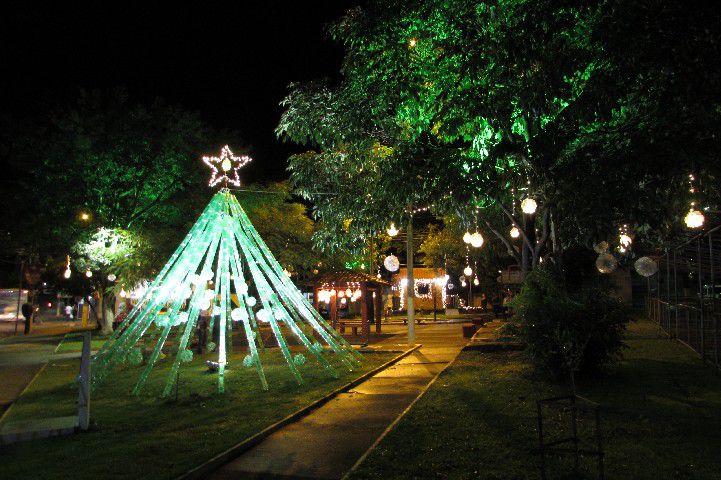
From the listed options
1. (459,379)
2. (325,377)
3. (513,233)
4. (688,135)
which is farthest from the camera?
(513,233)

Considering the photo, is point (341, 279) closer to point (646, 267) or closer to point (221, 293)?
point (221, 293)

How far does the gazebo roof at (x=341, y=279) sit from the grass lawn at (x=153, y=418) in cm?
835

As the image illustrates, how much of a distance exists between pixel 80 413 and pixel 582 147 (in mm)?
8472

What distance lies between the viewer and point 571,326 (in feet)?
35.9

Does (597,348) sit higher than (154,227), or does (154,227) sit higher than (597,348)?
(154,227)

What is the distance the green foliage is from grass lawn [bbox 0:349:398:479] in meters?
4.11

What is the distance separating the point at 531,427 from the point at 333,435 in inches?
106

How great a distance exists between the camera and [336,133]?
12.7 metres

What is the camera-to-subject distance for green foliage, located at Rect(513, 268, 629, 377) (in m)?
11.0

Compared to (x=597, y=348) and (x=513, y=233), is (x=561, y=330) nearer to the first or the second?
(x=597, y=348)

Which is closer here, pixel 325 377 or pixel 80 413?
pixel 80 413

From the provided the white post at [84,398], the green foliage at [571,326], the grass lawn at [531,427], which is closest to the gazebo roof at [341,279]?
the grass lawn at [531,427]

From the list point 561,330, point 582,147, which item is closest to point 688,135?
point 582,147

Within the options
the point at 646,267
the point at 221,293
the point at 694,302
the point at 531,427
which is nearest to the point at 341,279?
the point at 221,293
